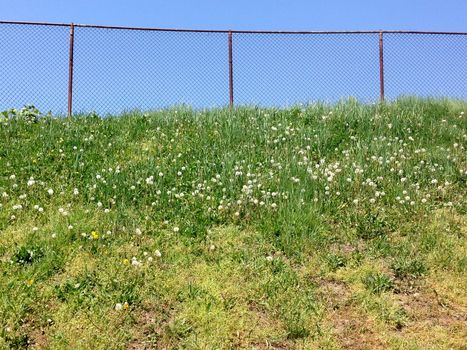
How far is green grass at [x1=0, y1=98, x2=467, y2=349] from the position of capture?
4746mm

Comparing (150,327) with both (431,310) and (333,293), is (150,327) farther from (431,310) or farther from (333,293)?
(431,310)

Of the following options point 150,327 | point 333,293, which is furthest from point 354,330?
point 150,327

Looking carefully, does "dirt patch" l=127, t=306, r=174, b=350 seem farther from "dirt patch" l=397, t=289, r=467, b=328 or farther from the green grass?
"dirt patch" l=397, t=289, r=467, b=328

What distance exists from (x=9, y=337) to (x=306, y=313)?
8.83ft

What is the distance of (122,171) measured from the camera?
7.58 meters

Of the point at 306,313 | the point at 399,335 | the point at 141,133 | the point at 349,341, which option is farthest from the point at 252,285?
the point at 141,133

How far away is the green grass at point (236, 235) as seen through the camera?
4.75m

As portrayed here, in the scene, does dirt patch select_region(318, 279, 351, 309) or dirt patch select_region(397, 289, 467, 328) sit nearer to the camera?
dirt patch select_region(397, 289, 467, 328)

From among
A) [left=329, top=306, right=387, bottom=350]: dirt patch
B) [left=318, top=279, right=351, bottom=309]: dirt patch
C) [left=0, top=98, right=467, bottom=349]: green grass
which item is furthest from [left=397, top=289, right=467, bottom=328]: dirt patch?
[left=318, top=279, right=351, bottom=309]: dirt patch

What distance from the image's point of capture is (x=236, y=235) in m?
6.21

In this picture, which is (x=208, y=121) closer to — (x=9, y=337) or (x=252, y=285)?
(x=252, y=285)

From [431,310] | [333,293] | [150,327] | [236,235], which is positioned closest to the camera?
[150,327]

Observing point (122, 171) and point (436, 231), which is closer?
point (436, 231)

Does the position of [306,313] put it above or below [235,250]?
below
